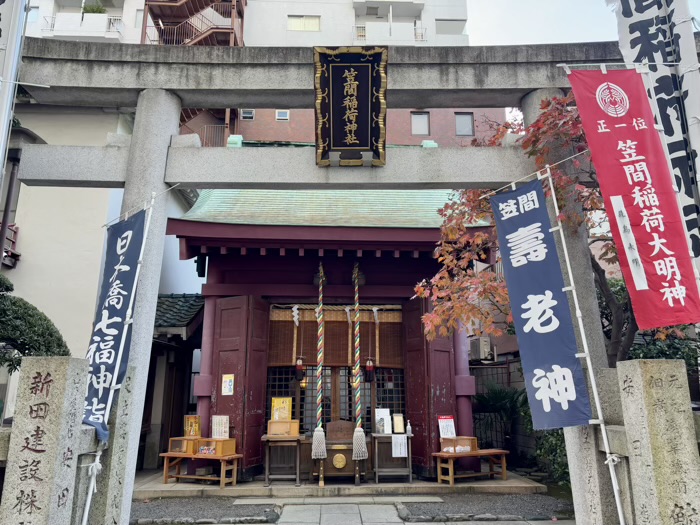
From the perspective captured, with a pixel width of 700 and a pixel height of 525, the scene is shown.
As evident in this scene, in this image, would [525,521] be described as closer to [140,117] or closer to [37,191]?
[140,117]

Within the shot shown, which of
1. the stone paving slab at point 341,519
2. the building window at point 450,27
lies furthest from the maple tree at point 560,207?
the building window at point 450,27

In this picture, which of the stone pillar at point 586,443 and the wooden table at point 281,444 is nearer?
the stone pillar at point 586,443

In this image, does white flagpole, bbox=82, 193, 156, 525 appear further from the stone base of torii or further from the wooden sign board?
the wooden sign board

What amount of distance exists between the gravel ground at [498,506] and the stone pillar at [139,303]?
472 cm

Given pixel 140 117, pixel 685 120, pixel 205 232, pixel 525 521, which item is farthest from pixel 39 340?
pixel 685 120

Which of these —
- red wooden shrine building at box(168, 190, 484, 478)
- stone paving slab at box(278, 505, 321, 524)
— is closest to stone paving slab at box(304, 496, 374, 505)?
stone paving slab at box(278, 505, 321, 524)

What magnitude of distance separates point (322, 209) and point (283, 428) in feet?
16.4

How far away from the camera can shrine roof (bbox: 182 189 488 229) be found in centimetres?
1154

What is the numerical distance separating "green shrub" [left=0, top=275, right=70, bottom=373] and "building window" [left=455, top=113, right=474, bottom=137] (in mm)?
16688

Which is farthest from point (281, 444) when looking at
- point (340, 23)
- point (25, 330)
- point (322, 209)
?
point (340, 23)

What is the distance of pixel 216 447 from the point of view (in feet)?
35.1

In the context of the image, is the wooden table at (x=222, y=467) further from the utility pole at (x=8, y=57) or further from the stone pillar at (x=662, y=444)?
the stone pillar at (x=662, y=444)

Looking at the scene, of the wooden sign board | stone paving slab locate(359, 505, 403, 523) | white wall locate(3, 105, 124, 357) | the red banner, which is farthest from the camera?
white wall locate(3, 105, 124, 357)

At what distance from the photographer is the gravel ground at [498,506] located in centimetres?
888
